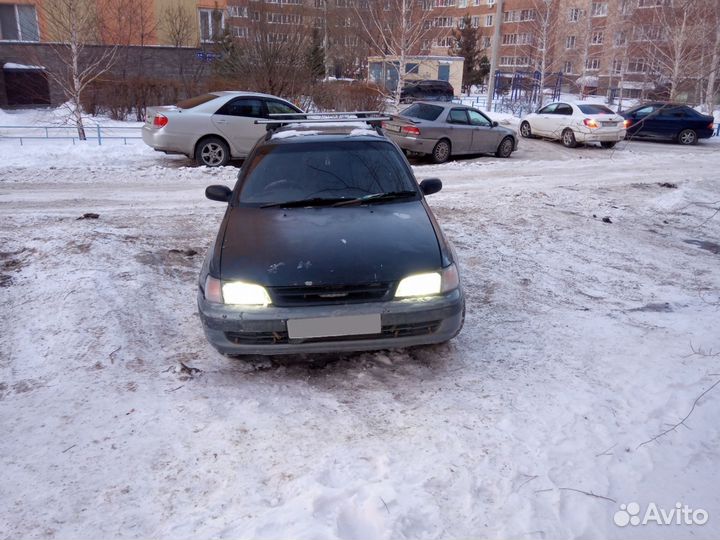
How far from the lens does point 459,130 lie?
13492mm

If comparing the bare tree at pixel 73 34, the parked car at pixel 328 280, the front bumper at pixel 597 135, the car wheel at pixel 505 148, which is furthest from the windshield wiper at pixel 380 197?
the front bumper at pixel 597 135

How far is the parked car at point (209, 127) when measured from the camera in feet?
36.4

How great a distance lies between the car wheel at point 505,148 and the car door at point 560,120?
362 centimetres

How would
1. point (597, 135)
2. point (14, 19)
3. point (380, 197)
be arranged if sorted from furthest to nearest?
point (14, 19)
point (597, 135)
point (380, 197)

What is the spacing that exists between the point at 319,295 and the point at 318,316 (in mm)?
134

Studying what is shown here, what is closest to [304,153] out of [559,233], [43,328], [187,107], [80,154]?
[43,328]

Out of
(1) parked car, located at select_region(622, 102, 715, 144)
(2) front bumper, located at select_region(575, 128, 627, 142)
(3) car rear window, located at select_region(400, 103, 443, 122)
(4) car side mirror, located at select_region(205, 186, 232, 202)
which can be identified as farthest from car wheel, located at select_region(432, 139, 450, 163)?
(4) car side mirror, located at select_region(205, 186, 232, 202)

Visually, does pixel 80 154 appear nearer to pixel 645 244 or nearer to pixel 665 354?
pixel 645 244

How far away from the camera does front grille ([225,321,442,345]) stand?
3410mm

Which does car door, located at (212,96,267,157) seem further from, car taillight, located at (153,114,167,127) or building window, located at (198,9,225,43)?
building window, located at (198,9,225,43)

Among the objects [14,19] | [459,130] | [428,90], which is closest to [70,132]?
[459,130]

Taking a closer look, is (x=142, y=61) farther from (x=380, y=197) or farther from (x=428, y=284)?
(x=428, y=284)

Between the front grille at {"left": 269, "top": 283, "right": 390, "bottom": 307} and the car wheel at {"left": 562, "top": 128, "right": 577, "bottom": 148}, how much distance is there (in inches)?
612

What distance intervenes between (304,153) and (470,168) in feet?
28.2
